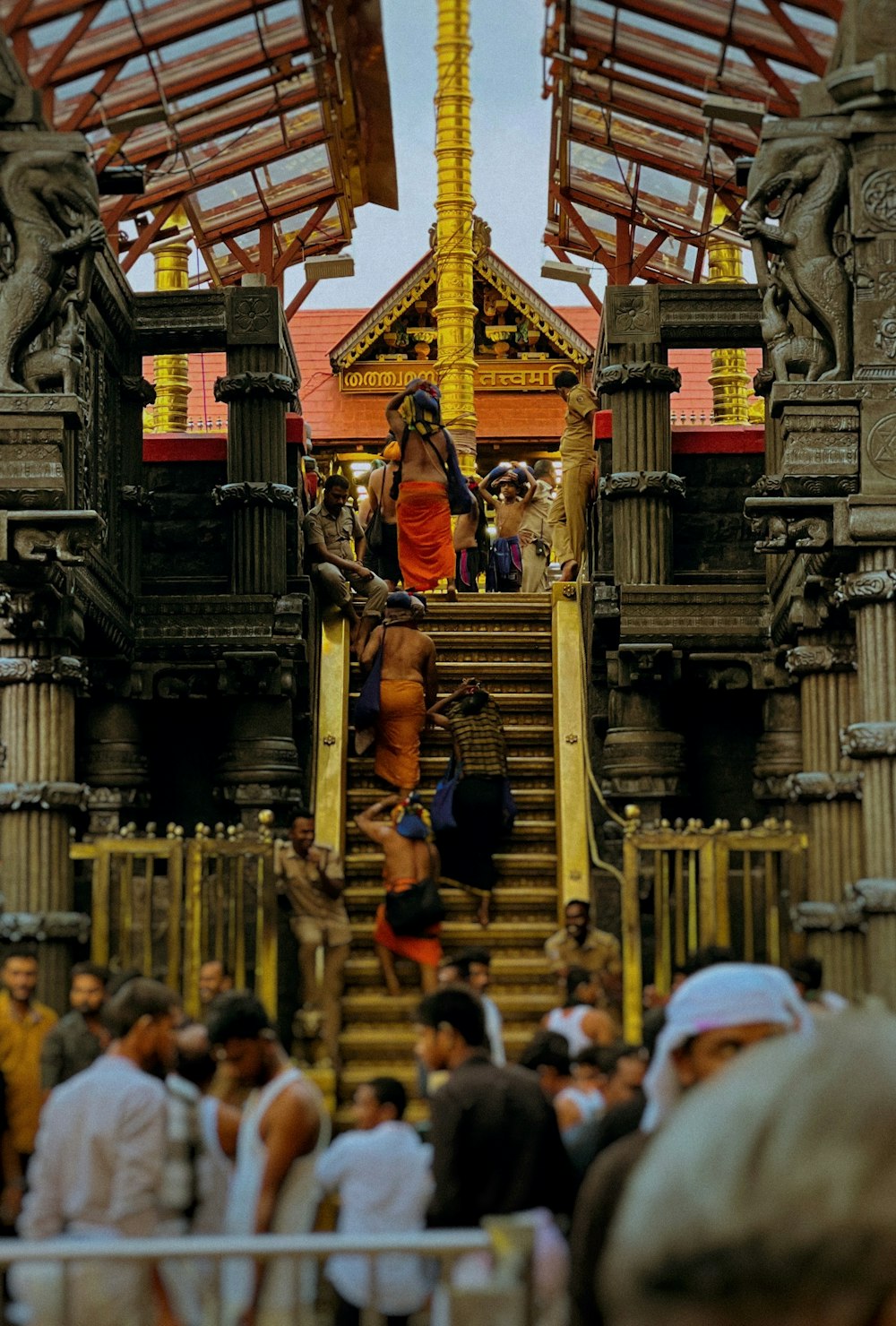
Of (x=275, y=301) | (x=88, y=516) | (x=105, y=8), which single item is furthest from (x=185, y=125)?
(x=88, y=516)

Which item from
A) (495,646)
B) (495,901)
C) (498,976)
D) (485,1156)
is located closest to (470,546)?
(495,646)

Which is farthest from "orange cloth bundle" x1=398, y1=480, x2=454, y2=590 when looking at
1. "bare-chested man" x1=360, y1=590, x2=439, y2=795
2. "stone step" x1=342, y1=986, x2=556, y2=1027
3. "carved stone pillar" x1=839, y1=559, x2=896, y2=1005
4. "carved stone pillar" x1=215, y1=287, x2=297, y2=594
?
"carved stone pillar" x1=839, y1=559, x2=896, y2=1005

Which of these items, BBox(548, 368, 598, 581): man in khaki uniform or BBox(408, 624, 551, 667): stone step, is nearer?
BBox(408, 624, 551, 667): stone step

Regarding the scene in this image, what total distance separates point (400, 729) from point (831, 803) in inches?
143

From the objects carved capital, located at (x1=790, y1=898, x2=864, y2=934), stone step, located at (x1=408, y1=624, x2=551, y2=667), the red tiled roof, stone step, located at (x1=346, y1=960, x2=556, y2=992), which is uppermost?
the red tiled roof

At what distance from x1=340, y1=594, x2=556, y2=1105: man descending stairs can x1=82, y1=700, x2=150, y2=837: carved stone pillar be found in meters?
1.55

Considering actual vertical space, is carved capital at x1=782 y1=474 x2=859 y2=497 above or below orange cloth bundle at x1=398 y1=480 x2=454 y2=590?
below

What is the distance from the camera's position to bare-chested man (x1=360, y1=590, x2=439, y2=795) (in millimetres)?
15023

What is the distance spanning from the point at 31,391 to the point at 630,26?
392 inches

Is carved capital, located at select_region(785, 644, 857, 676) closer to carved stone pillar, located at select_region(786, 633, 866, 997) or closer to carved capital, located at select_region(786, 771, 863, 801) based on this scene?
carved stone pillar, located at select_region(786, 633, 866, 997)

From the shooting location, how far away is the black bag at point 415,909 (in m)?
13.0

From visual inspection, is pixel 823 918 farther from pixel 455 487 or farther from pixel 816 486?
pixel 455 487

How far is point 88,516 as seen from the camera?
38.2ft

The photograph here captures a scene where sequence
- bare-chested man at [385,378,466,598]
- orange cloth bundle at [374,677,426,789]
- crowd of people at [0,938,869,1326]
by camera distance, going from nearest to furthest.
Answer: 1. crowd of people at [0,938,869,1326]
2. orange cloth bundle at [374,677,426,789]
3. bare-chested man at [385,378,466,598]
